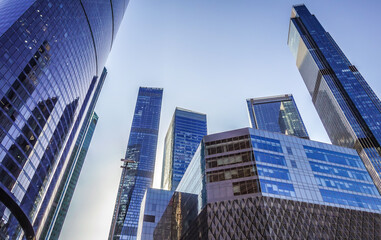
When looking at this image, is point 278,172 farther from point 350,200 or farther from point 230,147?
point 350,200

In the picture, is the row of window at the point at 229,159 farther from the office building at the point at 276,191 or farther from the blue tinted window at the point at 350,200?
the blue tinted window at the point at 350,200

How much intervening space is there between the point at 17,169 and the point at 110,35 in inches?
2790

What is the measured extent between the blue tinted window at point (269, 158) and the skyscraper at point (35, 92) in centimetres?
5018

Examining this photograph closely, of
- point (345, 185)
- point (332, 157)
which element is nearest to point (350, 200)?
point (345, 185)

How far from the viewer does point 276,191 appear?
5778 cm

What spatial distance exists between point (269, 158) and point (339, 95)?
107533mm

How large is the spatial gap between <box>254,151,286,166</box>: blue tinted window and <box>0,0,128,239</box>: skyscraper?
165 ft

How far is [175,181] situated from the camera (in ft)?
627

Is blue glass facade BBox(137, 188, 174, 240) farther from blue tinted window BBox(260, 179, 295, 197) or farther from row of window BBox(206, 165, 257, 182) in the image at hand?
blue tinted window BBox(260, 179, 295, 197)

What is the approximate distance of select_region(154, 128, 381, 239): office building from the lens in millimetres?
54562

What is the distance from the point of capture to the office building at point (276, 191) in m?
54.6

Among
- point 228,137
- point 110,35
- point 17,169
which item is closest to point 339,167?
point 228,137

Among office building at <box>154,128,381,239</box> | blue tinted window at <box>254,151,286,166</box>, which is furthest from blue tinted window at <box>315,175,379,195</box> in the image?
blue tinted window at <box>254,151,286,166</box>

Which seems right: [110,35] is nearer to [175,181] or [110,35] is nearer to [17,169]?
[17,169]
